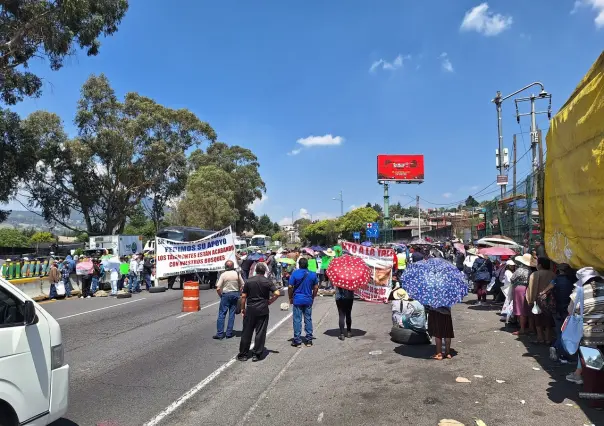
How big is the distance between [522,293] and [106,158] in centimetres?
3713

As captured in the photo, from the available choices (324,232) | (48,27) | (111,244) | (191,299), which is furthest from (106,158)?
(324,232)

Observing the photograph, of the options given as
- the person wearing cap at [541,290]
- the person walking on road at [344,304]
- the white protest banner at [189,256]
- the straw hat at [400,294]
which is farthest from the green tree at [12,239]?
the person wearing cap at [541,290]

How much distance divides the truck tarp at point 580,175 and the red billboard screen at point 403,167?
61.2 meters

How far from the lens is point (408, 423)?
4.87 meters

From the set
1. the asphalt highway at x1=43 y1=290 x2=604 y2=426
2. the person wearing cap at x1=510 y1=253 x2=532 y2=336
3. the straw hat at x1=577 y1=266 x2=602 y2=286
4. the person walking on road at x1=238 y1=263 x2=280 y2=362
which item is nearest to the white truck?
the asphalt highway at x1=43 y1=290 x2=604 y2=426

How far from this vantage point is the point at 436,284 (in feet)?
23.6

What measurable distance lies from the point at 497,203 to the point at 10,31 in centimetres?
2194

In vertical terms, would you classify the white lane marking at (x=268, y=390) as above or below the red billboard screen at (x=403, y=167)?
below

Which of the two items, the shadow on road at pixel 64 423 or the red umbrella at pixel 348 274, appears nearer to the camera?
the shadow on road at pixel 64 423

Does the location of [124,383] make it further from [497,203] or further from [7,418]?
[497,203]

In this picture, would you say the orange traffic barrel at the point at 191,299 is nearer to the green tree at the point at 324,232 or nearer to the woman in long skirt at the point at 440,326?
the woman in long skirt at the point at 440,326

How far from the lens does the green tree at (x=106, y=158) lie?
122 ft

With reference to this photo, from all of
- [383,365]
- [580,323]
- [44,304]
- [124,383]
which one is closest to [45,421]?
[124,383]

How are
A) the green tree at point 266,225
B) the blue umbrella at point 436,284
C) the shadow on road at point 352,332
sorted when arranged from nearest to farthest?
the blue umbrella at point 436,284 < the shadow on road at point 352,332 < the green tree at point 266,225
